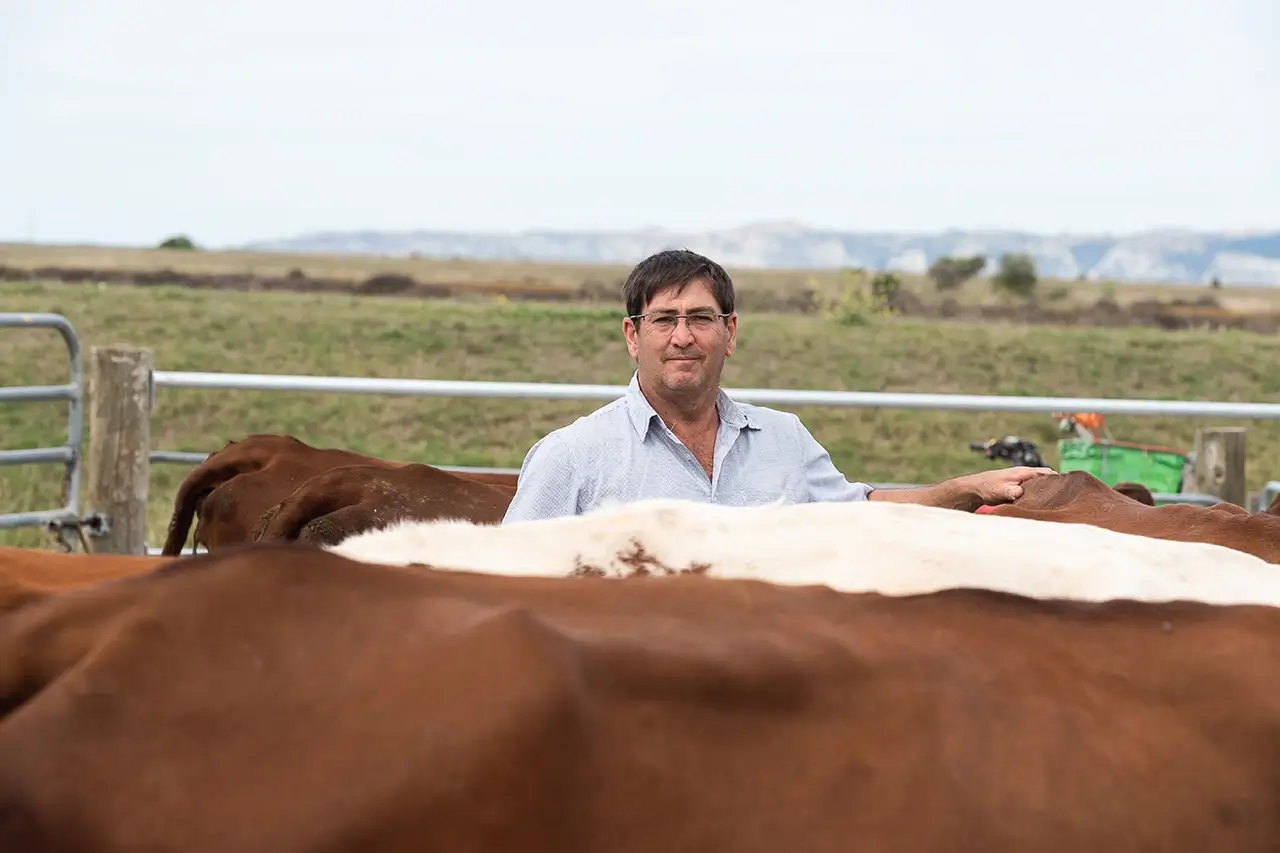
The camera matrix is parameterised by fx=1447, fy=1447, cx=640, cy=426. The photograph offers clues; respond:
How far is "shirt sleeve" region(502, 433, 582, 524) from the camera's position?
130 inches

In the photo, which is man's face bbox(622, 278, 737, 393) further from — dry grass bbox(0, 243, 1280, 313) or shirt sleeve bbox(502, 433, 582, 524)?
dry grass bbox(0, 243, 1280, 313)

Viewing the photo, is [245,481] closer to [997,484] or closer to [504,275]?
[997,484]

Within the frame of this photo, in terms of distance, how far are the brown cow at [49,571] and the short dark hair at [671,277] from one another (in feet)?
5.71

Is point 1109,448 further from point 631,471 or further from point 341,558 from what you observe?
point 341,558

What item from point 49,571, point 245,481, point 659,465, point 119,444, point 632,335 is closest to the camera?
point 49,571

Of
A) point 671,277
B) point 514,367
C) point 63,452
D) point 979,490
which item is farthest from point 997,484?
point 514,367

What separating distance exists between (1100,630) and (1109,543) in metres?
0.31

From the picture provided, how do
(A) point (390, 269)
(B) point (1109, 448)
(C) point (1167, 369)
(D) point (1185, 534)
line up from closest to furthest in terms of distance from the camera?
(D) point (1185, 534), (B) point (1109, 448), (C) point (1167, 369), (A) point (390, 269)

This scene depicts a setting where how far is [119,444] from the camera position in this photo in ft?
21.3

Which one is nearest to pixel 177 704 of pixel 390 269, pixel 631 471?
pixel 631 471

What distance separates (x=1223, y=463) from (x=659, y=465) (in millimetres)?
5771

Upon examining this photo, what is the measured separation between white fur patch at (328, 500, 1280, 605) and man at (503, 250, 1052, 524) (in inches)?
49.6

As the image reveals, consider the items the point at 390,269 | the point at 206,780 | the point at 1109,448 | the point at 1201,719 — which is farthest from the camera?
the point at 390,269

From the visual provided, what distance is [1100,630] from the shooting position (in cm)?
174
